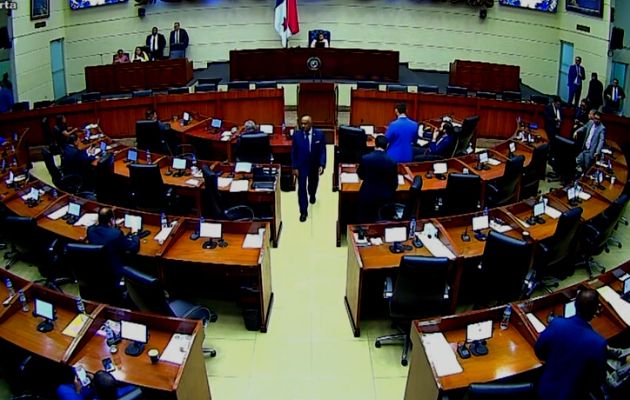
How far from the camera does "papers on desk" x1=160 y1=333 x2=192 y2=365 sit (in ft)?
16.1

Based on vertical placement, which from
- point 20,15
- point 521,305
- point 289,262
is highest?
point 20,15

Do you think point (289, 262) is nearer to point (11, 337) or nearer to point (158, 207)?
point (158, 207)

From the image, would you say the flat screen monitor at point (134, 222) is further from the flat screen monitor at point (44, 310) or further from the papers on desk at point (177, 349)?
the papers on desk at point (177, 349)

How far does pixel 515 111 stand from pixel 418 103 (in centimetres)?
205

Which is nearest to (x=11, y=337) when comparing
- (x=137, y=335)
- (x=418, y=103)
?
(x=137, y=335)

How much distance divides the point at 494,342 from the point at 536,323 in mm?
468

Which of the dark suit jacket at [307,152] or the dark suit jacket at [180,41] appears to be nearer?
the dark suit jacket at [307,152]

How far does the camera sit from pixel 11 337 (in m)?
5.31

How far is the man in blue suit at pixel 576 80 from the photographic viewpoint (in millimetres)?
15180

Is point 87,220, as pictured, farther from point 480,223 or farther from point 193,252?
point 480,223

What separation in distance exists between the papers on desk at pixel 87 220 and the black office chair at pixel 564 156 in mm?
7641

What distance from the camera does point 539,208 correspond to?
7.50 meters

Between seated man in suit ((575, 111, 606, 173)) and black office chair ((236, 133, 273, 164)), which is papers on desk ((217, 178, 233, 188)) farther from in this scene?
seated man in suit ((575, 111, 606, 173))

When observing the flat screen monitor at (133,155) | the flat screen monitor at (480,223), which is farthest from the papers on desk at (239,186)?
the flat screen monitor at (480,223)
